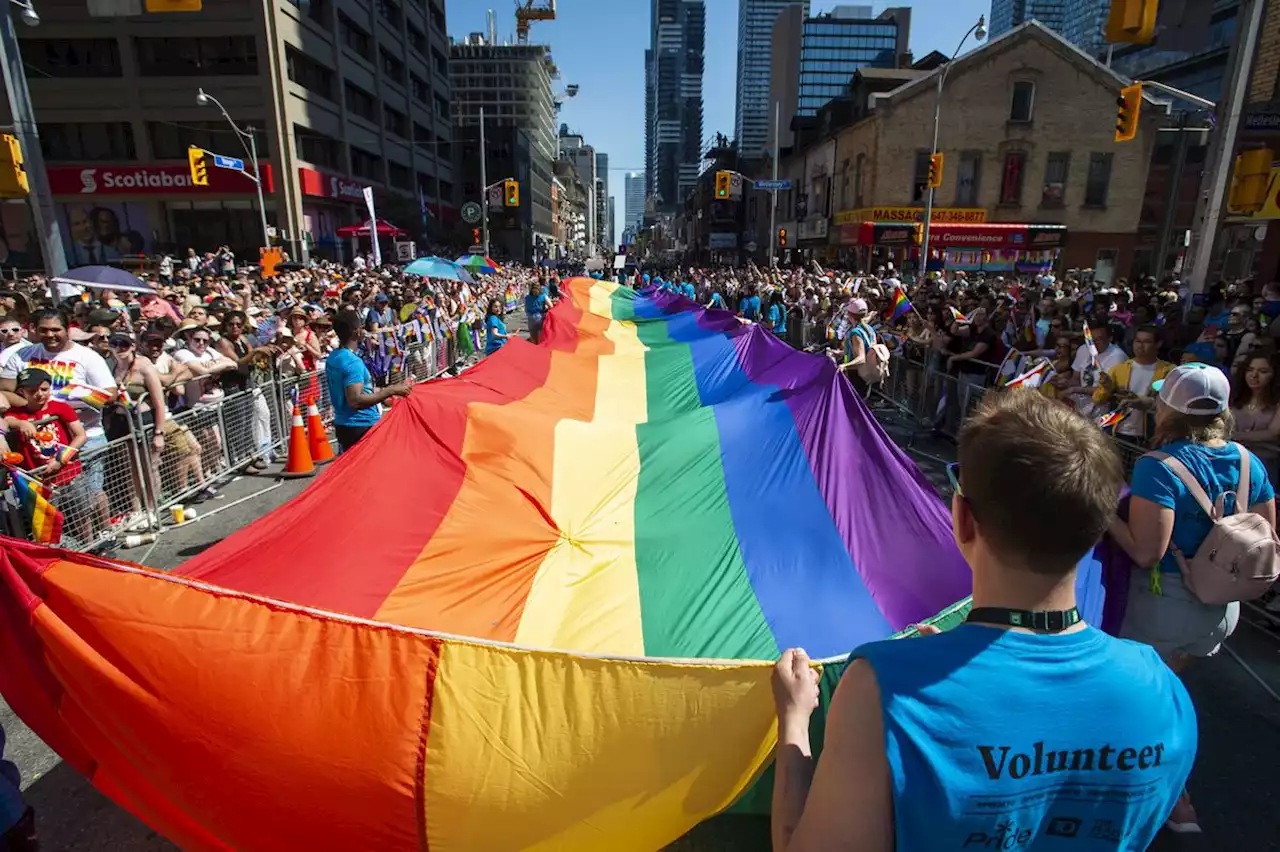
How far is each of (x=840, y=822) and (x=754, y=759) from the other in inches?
49.1

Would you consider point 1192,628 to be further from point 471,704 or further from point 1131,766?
point 471,704

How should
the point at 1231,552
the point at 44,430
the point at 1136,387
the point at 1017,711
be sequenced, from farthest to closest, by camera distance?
the point at 1136,387 → the point at 44,430 → the point at 1231,552 → the point at 1017,711

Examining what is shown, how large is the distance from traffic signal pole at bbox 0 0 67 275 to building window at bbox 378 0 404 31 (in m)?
50.4

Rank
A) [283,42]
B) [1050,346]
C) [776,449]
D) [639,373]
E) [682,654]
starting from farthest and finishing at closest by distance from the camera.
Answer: [283,42] → [1050,346] → [639,373] → [776,449] → [682,654]

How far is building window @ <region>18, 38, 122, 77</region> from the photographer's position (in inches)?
1469

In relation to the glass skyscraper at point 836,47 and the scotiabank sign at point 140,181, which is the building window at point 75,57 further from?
the glass skyscraper at point 836,47

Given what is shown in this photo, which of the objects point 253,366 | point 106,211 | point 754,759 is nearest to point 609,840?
point 754,759

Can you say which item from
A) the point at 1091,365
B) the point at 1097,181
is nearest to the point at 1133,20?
the point at 1091,365

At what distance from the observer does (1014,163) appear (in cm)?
3650

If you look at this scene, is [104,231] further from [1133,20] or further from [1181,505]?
[1181,505]

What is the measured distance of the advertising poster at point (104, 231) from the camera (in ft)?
128

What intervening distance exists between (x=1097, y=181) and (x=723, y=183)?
1958 centimetres

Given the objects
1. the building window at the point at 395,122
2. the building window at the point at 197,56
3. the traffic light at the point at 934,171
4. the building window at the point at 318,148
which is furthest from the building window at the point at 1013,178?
the building window at the point at 395,122

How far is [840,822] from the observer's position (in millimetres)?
1290
